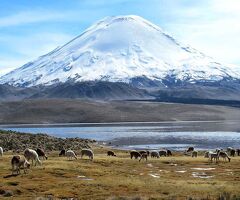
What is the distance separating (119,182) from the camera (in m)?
37.0

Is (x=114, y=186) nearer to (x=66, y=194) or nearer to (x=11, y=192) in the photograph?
(x=66, y=194)

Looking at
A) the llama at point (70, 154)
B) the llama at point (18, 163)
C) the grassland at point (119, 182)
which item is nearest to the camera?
the grassland at point (119, 182)

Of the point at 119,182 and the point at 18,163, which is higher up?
the point at 18,163

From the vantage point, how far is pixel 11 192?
31891mm

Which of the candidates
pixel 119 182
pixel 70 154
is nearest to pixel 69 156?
pixel 70 154

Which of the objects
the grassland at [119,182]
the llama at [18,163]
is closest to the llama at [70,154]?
the grassland at [119,182]

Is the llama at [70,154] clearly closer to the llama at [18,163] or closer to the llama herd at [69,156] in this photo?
the llama herd at [69,156]

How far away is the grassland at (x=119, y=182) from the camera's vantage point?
32250 mm

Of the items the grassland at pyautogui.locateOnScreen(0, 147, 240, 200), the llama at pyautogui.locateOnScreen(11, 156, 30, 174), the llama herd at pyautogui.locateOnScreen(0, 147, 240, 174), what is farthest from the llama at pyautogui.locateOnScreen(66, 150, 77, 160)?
the llama at pyautogui.locateOnScreen(11, 156, 30, 174)

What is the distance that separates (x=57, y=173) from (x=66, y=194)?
27.0ft

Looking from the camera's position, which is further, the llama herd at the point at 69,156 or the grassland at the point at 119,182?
the llama herd at the point at 69,156

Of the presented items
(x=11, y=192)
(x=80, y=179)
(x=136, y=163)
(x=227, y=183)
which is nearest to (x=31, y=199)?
(x=11, y=192)

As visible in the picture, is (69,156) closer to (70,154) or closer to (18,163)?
(70,154)

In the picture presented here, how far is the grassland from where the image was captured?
32250 mm
